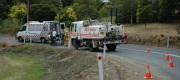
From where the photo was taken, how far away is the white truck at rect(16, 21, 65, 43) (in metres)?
37.6

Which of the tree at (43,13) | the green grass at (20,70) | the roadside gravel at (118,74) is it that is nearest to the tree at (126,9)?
the tree at (43,13)

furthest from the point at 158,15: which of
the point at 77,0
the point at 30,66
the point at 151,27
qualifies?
the point at 30,66

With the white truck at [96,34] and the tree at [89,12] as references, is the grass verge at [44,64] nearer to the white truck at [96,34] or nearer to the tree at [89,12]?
the white truck at [96,34]

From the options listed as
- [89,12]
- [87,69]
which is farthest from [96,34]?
[89,12]

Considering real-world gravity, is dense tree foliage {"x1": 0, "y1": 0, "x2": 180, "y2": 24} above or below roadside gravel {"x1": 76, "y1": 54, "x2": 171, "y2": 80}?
above

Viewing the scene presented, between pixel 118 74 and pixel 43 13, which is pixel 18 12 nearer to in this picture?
pixel 43 13

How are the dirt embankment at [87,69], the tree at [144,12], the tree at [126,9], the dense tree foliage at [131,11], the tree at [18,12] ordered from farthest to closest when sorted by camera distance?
the tree at [18,12], the tree at [126,9], the dense tree foliage at [131,11], the tree at [144,12], the dirt embankment at [87,69]

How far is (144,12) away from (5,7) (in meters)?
28.4

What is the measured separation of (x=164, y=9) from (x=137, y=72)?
4276cm

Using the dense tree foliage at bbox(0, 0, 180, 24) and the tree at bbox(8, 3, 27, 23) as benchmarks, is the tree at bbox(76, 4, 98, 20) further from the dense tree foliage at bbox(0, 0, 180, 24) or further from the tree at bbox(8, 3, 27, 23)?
the tree at bbox(8, 3, 27, 23)

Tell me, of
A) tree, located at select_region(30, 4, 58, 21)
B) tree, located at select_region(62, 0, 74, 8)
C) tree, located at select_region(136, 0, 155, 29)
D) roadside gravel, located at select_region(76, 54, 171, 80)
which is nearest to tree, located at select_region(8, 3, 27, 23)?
tree, located at select_region(30, 4, 58, 21)

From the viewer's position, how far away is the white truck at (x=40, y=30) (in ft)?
123

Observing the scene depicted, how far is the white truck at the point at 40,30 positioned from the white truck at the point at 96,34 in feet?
26.4

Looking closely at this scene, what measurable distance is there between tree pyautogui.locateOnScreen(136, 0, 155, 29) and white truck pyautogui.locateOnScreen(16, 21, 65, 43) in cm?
1972
